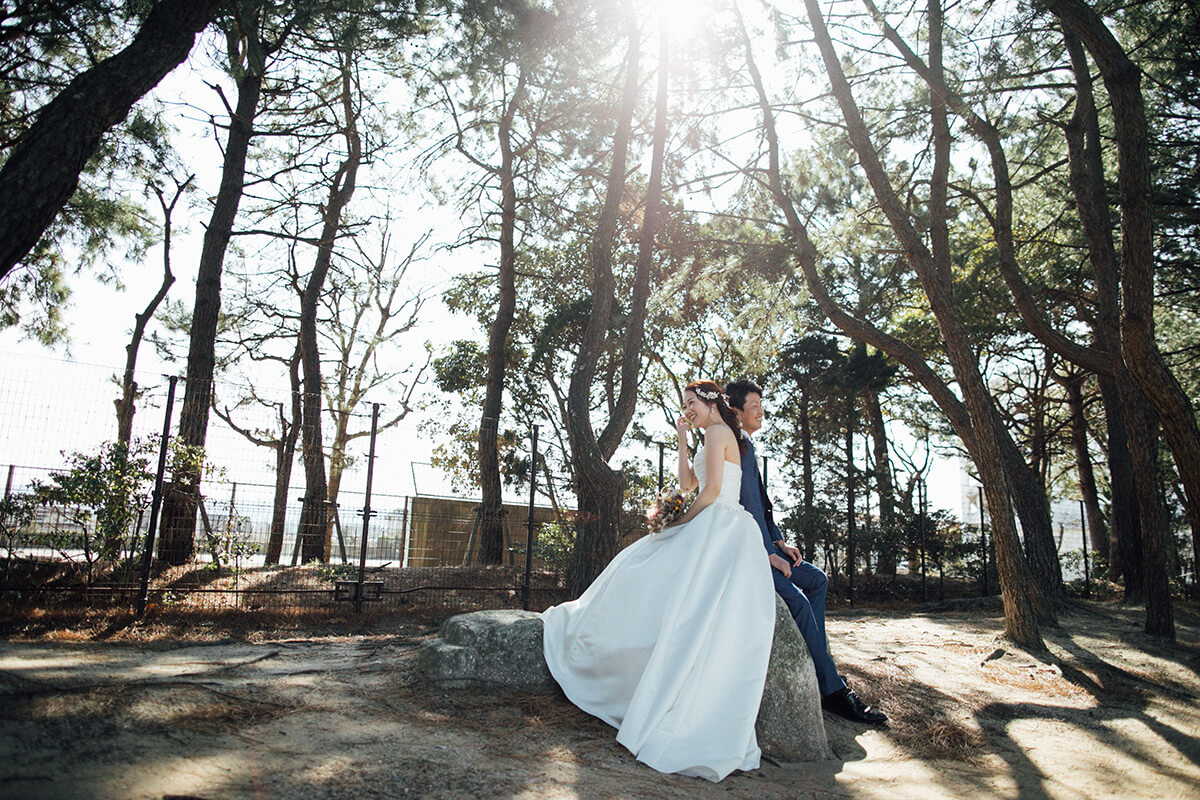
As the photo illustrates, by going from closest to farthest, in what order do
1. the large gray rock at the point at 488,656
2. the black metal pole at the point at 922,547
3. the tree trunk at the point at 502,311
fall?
the large gray rock at the point at 488,656, the tree trunk at the point at 502,311, the black metal pole at the point at 922,547

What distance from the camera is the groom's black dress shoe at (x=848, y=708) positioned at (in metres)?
4.42

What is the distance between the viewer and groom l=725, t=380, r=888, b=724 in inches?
Result: 171

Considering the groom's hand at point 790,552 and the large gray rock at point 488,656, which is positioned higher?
the groom's hand at point 790,552

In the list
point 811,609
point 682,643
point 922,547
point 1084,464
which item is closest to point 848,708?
point 811,609

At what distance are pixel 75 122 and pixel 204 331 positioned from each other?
19.3 feet

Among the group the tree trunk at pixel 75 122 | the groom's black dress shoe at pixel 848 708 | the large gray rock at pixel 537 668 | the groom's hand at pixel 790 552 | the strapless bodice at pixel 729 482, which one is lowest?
the groom's black dress shoe at pixel 848 708

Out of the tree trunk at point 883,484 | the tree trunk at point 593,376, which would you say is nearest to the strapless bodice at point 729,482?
the tree trunk at point 593,376

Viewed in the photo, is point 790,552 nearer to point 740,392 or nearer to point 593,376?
point 740,392

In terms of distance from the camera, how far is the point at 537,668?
430 centimetres

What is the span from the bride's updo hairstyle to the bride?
53 mm

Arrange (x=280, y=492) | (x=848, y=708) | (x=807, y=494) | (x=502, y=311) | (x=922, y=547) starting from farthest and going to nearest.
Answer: (x=807, y=494) < (x=502, y=311) < (x=922, y=547) < (x=280, y=492) < (x=848, y=708)

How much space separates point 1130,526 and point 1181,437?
522 centimetres

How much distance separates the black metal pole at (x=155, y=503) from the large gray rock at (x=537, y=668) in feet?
12.5

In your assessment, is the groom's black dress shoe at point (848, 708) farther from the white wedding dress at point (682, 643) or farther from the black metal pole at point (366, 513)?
the black metal pole at point (366, 513)
